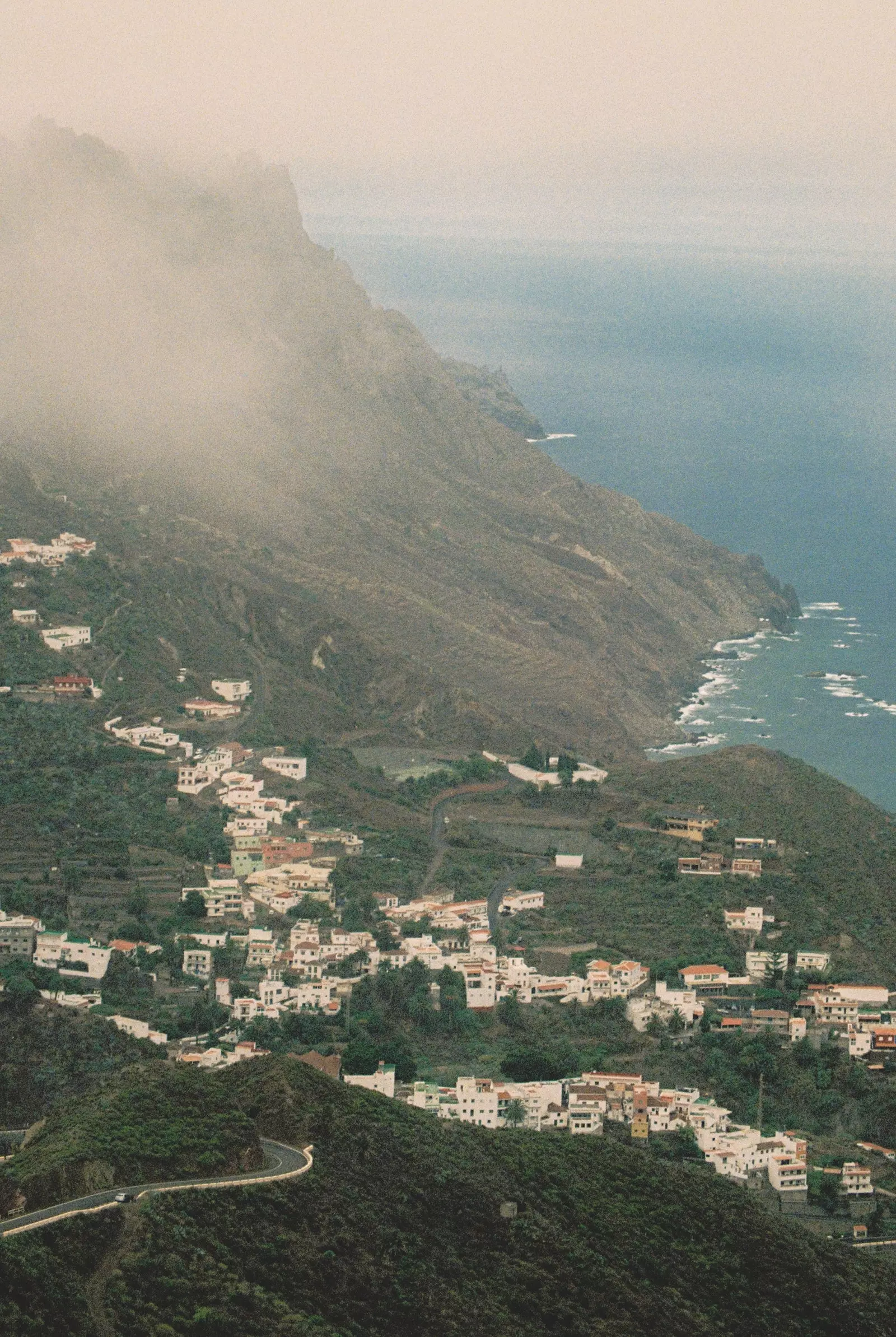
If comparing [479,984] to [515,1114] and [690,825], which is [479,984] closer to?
[515,1114]

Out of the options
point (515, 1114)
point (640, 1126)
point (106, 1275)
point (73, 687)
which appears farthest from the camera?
point (73, 687)

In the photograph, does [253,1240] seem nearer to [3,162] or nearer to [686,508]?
[3,162]

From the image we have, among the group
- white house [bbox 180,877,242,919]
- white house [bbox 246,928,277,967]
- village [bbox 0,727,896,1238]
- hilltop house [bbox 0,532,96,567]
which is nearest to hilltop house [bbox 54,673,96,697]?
village [bbox 0,727,896,1238]

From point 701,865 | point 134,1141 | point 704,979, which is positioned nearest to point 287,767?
point 701,865

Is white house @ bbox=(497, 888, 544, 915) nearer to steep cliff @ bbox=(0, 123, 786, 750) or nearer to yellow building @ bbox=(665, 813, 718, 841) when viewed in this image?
yellow building @ bbox=(665, 813, 718, 841)

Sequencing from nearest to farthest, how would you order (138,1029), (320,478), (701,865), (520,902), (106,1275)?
(106,1275), (138,1029), (520,902), (701,865), (320,478)

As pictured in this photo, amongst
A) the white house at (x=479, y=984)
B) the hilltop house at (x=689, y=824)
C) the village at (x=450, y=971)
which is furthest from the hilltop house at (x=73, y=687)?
the white house at (x=479, y=984)

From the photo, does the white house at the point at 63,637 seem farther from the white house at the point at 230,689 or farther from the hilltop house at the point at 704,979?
the hilltop house at the point at 704,979
